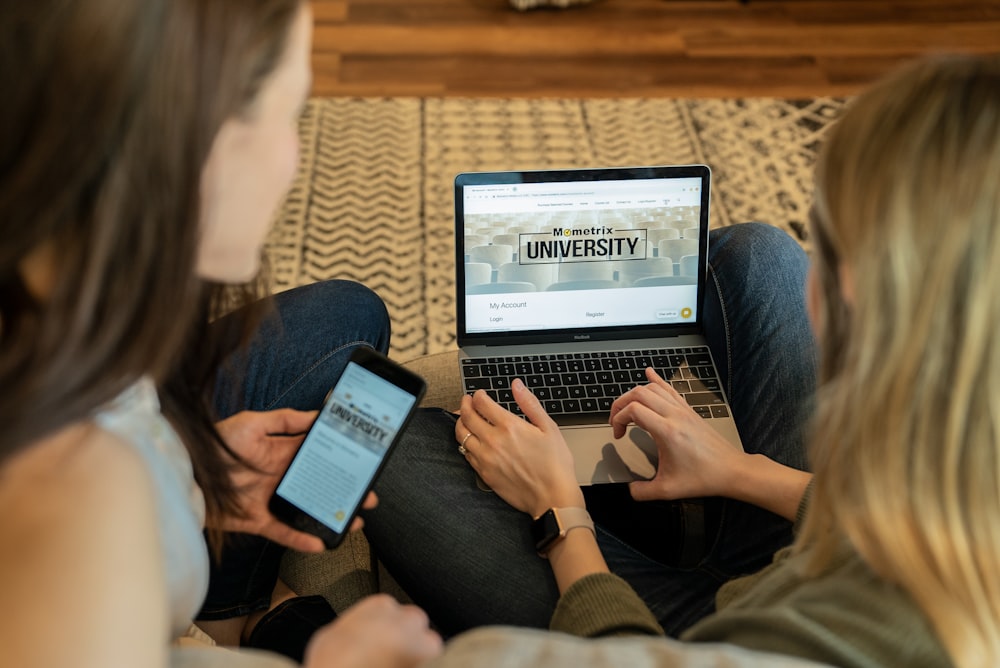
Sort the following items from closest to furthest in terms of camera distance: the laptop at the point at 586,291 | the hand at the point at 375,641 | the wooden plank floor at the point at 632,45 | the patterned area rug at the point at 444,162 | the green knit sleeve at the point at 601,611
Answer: the hand at the point at 375,641 → the green knit sleeve at the point at 601,611 → the laptop at the point at 586,291 → the patterned area rug at the point at 444,162 → the wooden plank floor at the point at 632,45

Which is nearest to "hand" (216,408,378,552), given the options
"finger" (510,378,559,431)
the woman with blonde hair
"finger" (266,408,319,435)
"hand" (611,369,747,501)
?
"finger" (266,408,319,435)

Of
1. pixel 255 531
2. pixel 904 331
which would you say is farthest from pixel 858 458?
pixel 255 531

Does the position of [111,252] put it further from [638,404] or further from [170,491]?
[638,404]

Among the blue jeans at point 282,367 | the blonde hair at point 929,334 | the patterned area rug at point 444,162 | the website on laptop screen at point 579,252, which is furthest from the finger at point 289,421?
the patterned area rug at point 444,162

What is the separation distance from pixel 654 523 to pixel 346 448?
0.41 meters

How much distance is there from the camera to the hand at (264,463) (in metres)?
1.03

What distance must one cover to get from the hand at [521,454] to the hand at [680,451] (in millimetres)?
100

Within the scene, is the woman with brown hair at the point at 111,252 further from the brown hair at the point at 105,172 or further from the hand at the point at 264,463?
the hand at the point at 264,463

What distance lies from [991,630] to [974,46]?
2.74 metres

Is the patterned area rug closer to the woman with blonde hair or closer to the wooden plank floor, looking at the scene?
the wooden plank floor

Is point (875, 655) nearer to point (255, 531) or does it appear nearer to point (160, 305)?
point (160, 305)

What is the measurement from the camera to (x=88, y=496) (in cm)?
62

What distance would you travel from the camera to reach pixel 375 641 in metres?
0.76

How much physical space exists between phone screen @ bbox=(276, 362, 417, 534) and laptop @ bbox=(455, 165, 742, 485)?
270mm
